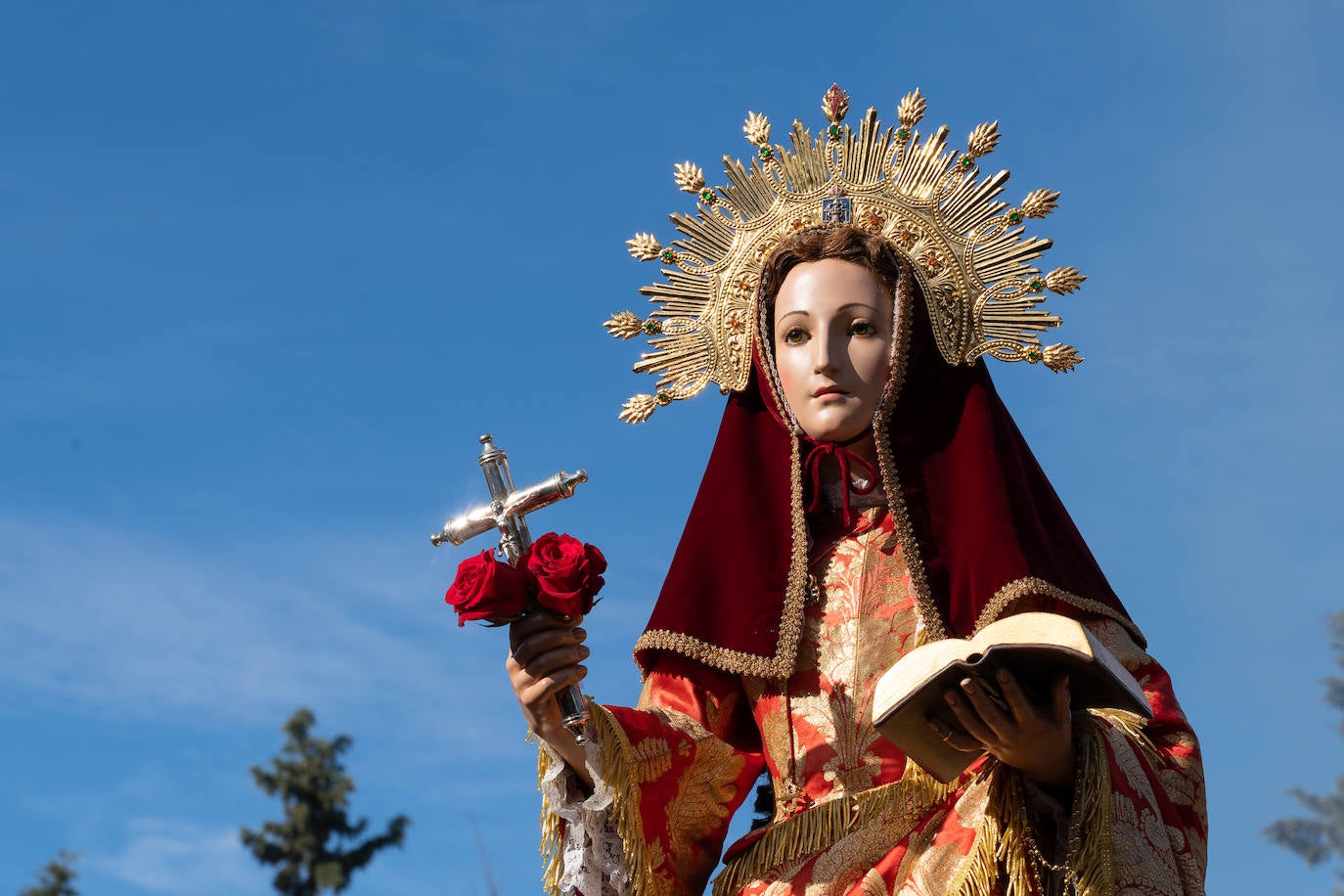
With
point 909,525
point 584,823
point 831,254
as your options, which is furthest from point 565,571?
point 831,254

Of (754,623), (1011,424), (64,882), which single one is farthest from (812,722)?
(64,882)

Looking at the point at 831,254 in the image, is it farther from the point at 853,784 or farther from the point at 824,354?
the point at 853,784

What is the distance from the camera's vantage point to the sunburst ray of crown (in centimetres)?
645

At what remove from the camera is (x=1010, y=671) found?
4934 millimetres

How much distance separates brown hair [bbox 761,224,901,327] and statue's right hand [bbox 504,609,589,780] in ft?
5.31

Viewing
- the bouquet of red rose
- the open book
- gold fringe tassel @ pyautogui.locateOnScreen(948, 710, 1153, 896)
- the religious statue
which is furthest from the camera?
the religious statue

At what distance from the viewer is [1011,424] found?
6.40 m

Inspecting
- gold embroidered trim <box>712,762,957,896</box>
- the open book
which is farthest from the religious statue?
the open book

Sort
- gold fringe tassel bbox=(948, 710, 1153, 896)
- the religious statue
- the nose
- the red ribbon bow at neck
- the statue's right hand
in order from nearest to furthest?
1. gold fringe tassel bbox=(948, 710, 1153, 896)
2. the statue's right hand
3. the religious statue
4. the nose
5. the red ribbon bow at neck

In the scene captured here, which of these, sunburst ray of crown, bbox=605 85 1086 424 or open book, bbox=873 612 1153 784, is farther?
sunburst ray of crown, bbox=605 85 1086 424

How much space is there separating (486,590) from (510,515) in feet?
1.16

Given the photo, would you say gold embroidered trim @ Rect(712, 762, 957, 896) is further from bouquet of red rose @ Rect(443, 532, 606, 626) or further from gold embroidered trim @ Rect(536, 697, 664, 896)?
bouquet of red rose @ Rect(443, 532, 606, 626)

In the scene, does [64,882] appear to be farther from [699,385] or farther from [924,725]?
[924,725]

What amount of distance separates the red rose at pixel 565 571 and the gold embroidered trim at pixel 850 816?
1128 millimetres
